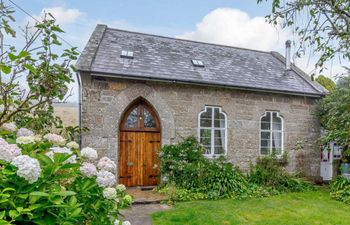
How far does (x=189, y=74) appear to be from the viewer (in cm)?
1053

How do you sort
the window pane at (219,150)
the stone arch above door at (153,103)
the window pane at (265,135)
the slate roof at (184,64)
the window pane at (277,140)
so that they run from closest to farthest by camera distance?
the stone arch above door at (153,103)
the slate roof at (184,64)
the window pane at (219,150)
the window pane at (265,135)
the window pane at (277,140)

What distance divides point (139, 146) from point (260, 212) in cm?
452

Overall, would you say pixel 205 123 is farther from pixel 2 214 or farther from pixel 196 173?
pixel 2 214

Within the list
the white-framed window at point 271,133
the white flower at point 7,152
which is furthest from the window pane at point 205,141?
the white flower at point 7,152

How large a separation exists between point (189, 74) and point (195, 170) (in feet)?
11.5

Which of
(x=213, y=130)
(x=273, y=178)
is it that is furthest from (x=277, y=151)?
(x=213, y=130)

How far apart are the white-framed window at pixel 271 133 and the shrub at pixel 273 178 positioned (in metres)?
0.70

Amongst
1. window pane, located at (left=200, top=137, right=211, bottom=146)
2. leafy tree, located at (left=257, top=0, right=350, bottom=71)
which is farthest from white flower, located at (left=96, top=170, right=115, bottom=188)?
window pane, located at (left=200, top=137, right=211, bottom=146)

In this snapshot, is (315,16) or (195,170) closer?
(315,16)

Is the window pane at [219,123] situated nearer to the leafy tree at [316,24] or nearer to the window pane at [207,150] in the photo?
the window pane at [207,150]

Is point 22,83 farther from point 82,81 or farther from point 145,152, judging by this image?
point 145,152

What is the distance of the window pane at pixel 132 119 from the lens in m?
9.90

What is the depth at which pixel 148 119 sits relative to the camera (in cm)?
1012

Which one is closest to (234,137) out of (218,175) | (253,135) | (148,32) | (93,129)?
(253,135)
